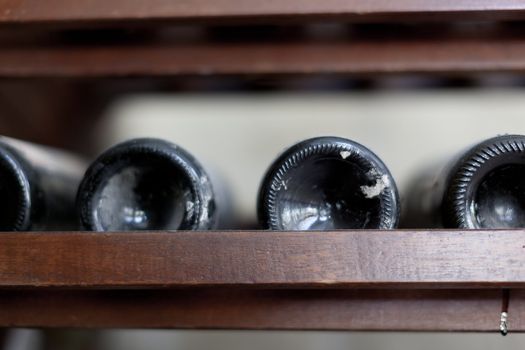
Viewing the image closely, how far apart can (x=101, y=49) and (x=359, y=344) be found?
670mm

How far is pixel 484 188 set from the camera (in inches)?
24.9

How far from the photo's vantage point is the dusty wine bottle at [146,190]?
63cm

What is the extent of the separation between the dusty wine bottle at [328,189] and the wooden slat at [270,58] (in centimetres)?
16

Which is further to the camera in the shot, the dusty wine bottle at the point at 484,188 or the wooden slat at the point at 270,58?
the wooden slat at the point at 270,58

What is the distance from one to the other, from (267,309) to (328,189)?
12 centimetres

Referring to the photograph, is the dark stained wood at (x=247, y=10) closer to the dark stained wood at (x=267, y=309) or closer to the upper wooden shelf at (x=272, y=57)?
the upper wooden shelf at (x=272, y=57)

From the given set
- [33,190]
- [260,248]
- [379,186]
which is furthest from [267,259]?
[33,190]

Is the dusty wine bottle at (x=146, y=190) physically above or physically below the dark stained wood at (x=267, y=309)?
Result: above

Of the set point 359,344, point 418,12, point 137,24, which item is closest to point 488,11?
point 418,12

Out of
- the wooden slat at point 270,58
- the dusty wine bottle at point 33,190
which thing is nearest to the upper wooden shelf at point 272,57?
the wooden slat at point 270,58

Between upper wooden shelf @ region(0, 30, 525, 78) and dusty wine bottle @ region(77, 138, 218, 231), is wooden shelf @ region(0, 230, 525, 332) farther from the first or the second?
upper wooden shelf @ region(0, 30, 525, 78)

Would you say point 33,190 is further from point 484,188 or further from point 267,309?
point 484,188

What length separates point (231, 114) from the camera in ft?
4.28

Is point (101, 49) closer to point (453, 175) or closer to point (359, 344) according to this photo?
point (453, 175)
